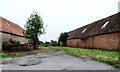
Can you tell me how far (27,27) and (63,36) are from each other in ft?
73.8

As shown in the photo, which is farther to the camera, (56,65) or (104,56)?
(104,56)

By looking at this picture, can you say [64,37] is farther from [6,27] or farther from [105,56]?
[105,56]

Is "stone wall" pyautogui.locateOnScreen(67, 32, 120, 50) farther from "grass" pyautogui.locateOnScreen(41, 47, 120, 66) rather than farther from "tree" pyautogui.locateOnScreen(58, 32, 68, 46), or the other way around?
"tree" pyautogui.locateOnScreen(58, 32, 68, 46)

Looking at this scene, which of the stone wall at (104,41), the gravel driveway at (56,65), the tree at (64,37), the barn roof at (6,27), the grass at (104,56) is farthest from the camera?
the tree at (64,37)

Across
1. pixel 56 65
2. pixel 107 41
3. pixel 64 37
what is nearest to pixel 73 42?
pixel 64 37

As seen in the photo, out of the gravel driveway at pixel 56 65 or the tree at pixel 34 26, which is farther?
the tree at pixel 34 26

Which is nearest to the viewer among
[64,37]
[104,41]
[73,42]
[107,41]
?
[107,41]

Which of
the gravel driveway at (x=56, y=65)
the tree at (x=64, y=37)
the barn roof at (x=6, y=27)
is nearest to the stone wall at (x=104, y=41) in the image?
the gravel driveway at (x=56, y=65)

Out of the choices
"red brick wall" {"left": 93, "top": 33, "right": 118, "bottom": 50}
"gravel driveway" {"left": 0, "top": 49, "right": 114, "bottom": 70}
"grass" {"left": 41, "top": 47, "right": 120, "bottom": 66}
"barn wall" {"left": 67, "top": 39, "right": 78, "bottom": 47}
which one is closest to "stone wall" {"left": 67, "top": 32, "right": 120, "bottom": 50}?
"red brick wall" {"left": 93, "top": 33, "right": 118, "bottom": 50}

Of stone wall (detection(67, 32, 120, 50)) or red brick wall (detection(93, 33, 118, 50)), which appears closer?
stone wall (detection(67, 32, 120, 50))

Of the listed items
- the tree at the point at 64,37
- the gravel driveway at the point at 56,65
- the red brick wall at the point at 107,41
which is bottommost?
the gravel driveway at the point at 56,65

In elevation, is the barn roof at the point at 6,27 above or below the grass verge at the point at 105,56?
above

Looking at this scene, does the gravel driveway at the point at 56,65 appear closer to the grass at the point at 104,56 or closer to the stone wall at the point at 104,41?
the grass at the point at 104,56

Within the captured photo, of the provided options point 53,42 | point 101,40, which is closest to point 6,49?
point 101,40
